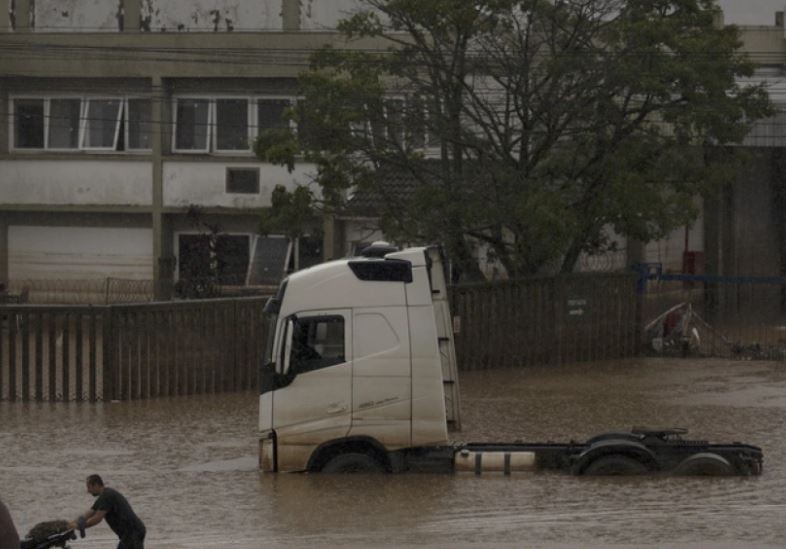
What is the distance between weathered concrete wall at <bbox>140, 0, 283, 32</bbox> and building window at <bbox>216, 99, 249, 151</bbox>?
2.04 m

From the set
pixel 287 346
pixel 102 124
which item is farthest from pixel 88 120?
pixel 287 346

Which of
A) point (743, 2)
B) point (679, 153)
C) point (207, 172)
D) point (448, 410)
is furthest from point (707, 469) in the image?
point (743, 2)

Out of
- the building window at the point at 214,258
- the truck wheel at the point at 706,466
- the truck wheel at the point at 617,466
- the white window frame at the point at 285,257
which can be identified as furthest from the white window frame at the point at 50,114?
the truck wheel at the point at 706,466

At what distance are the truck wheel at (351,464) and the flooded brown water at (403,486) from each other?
0.21 meters

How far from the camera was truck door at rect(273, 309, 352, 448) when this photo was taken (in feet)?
62.7

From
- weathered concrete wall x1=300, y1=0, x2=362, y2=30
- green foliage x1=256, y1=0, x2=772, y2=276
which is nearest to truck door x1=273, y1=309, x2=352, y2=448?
green foliage x1=256, y1=0, x2=772, y2=276

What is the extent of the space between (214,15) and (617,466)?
29103 mm

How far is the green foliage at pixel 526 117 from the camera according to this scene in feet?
104

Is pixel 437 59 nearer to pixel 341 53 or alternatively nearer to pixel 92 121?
pixel 341 53

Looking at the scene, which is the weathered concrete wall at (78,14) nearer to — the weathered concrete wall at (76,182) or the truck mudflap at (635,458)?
the weathered concrete wall at (76,182)

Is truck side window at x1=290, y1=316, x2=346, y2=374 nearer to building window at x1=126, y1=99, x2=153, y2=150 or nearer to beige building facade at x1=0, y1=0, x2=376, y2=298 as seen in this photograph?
beige building facade at x1=0, y1=0, x2=376, y2=298

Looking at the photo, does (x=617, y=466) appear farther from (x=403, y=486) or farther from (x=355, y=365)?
(x=355, y=365)

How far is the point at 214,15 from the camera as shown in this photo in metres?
45.2

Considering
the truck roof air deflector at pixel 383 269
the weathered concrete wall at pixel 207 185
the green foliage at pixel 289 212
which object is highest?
the weathered concrete wall at pixel 207 185
